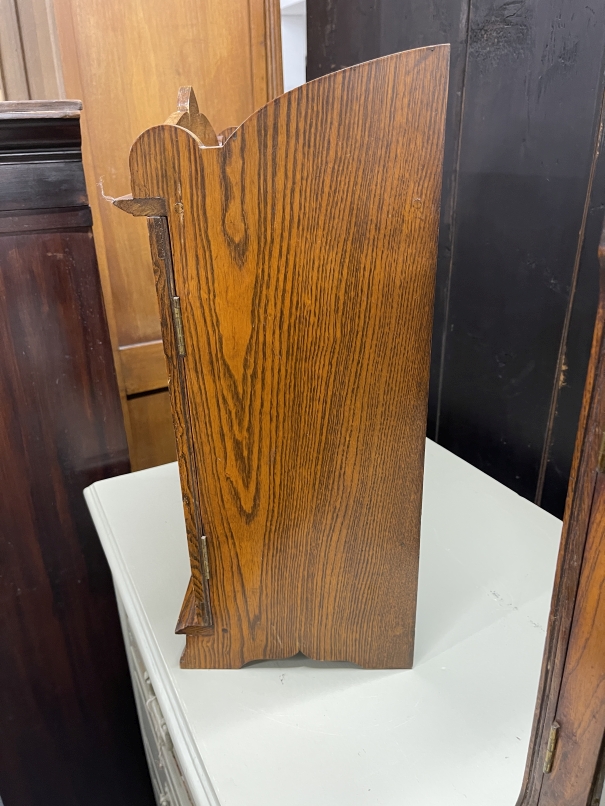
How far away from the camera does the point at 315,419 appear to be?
0.53 metres

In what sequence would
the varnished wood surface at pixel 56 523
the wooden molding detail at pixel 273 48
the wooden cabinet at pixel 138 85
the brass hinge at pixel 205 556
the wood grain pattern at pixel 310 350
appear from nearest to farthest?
the wood grain pattern at pixel 310 350
the brass hinge at pixel 205 556
the varnished wood surface at pixel 56 523
the wooden cabinet at pixel 138 85
the wooden molding detail at pixel 273 48

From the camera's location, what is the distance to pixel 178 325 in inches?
19.3

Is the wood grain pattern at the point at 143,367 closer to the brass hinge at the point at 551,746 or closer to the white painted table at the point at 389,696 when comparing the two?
the white painted table at the point at 389,696

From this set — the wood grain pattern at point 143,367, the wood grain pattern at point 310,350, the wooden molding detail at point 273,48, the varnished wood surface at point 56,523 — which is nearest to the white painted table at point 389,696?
the wood grain pattern at point 310,350

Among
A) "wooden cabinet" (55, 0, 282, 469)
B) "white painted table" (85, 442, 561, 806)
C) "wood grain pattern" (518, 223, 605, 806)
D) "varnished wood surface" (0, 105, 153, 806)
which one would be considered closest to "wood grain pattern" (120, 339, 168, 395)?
"wooden cabinet" (55, 0, 282, 469)

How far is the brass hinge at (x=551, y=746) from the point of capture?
38 centimetres

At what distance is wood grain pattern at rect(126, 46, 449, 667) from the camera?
0.45m

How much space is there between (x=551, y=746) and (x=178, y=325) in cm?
41

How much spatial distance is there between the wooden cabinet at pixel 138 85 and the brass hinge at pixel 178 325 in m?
0.80

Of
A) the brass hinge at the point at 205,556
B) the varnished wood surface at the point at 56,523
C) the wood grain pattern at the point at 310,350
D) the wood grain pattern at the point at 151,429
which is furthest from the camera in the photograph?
the wood grain pattern at the point at 151,429

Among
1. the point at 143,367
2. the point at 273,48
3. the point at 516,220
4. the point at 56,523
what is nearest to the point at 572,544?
the point at 516,220

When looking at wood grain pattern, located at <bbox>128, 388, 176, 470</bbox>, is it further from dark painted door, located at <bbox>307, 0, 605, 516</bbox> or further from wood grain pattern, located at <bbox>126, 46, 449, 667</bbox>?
wood grain pattern, located at <bbox>126, 46, 449, 667</bbox>

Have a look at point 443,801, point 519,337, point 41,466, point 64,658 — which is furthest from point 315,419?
point 64,658

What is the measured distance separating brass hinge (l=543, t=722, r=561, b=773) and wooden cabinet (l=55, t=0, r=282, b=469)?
1.15 meters
